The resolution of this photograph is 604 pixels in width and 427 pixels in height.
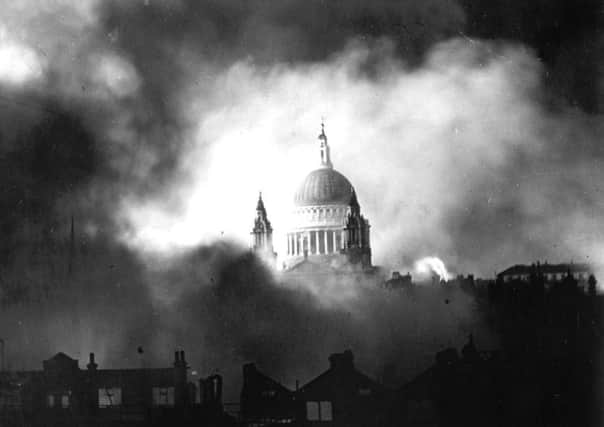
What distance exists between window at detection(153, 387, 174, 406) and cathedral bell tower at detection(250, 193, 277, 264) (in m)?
46.5

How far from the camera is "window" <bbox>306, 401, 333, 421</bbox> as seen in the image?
147 feet

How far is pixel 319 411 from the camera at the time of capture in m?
45.0

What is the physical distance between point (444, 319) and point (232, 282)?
11452 mm

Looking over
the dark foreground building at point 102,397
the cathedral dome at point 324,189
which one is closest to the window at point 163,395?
the dark foreground building at point 102,397

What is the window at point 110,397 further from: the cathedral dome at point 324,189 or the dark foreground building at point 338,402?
the cathedral dome at point 324,189

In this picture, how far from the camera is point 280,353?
6325 cm

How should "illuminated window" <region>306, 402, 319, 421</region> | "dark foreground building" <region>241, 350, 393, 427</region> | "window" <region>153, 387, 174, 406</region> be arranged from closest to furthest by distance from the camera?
"dark foreground building" <region>241, 350, 393, 427</region> → "illuminated window" <region>306, 402, 319, 421</region> → "window" <region>153, 387, 174, 406</region>

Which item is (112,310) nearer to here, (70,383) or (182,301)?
(182,301)

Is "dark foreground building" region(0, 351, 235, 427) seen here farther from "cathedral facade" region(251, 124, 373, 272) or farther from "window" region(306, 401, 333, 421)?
"cathedral facade" region(251, 124, 373, 272)

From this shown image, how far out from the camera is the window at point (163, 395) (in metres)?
46.8

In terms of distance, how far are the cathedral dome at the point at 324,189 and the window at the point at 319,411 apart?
6279 centimetres

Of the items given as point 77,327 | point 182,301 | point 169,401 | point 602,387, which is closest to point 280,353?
point 182,301

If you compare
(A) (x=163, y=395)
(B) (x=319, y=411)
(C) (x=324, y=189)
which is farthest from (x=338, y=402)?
(C) (x=324, y=189)

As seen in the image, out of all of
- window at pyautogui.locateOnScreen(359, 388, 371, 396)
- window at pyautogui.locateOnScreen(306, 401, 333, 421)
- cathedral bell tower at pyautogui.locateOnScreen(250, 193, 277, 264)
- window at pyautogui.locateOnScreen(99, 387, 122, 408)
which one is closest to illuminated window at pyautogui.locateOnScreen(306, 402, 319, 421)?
window at pyautogui.locateOnScreen(306, 401, 333, 421)
